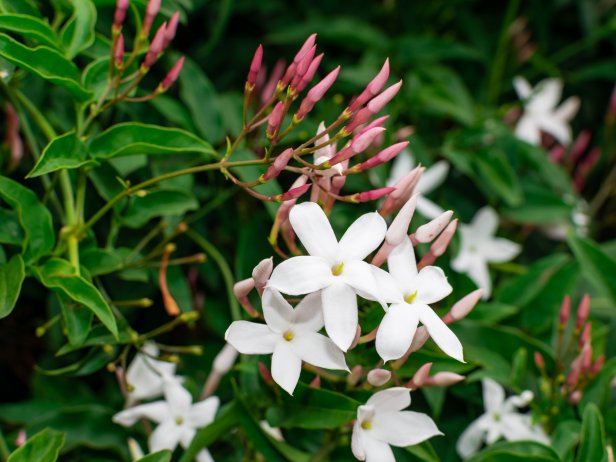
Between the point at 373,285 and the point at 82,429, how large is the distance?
53 centimetres

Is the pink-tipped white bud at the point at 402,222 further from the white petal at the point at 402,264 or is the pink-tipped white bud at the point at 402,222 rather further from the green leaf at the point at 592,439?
the green leaf at the point at 592,439

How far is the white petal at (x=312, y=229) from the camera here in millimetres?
776

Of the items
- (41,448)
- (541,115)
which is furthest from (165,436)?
(541,115)

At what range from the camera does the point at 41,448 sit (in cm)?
86

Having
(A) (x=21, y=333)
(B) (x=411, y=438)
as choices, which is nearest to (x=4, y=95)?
(A) (x=21, y=333)

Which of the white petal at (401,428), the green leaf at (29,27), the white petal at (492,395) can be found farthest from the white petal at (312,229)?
the white petal at (492,395)

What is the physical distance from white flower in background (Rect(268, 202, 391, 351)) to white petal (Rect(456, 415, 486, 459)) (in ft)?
1.38

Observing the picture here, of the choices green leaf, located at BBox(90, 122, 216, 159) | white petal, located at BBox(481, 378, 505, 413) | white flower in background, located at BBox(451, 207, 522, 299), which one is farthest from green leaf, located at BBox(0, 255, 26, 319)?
white flower in background, located at BBox(451, 207, 522, 299)

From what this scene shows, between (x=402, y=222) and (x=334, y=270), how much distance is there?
88 millimetres

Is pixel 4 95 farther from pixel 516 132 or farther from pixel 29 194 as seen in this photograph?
pixel 516 132

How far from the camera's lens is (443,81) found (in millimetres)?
1515

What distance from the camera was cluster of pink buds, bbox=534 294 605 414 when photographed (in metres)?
1.06

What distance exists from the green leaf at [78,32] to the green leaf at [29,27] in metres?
0.03

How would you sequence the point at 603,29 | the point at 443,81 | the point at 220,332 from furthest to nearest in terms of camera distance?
the point at 603,29 → the point at 443,81 → the point at 220,332
